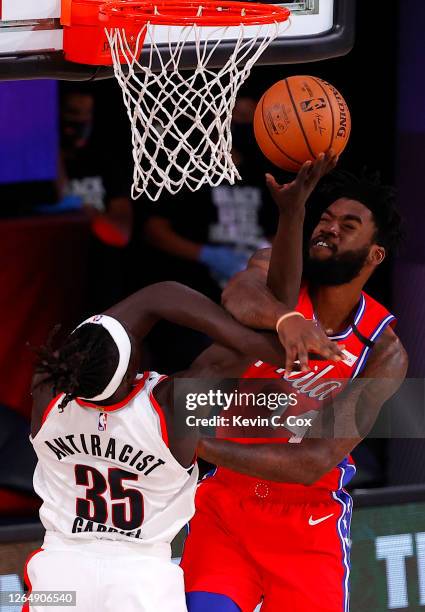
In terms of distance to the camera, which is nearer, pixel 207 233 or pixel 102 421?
pixel 102 421

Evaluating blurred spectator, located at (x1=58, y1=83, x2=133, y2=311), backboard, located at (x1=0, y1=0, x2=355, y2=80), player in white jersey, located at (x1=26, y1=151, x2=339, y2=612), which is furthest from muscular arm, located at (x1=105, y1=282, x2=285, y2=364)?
blurred spectator, located at (x1=58, y1=83, x2=133, y2=311)

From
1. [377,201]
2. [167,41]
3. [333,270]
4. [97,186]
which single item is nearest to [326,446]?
[333,270]

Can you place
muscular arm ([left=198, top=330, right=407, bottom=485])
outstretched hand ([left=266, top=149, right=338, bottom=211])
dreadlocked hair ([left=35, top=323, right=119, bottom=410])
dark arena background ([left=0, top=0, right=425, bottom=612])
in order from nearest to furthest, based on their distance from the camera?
dreadlocked hair ([left=35, top=323, right=119, bottom=410])
outstretched hand ([left=266, top=149, right=338, bottom=211])
muscular arm ([left=198, top=330, right=407, bottom=485])
dark arena background ([left=0, top=0, right=425, bottom=612])

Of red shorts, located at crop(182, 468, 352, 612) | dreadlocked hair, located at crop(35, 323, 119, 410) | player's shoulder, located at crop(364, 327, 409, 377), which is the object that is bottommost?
red shorts, located at crop(182, 468, 352, 612)

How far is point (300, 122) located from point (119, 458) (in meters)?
1.24

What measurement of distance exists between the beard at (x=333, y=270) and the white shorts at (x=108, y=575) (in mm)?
1187

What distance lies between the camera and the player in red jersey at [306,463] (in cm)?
408

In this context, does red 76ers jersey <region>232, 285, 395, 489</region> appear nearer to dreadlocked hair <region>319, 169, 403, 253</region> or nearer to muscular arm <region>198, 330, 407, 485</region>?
muscular arm <region>198, 330, 407, 485</region>

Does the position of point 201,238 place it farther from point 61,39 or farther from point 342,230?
point 61,39

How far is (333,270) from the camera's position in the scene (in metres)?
4.36

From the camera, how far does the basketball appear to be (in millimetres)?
3922

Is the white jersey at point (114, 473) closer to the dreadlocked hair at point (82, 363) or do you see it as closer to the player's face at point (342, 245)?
the dreadlocked hair at point (82, 363)

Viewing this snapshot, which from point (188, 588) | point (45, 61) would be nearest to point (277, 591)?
point (188, 588)

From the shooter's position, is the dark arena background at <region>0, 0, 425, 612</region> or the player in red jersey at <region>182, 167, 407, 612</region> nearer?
the player in red jersey at <region>182, 167, 407, 612</region>
